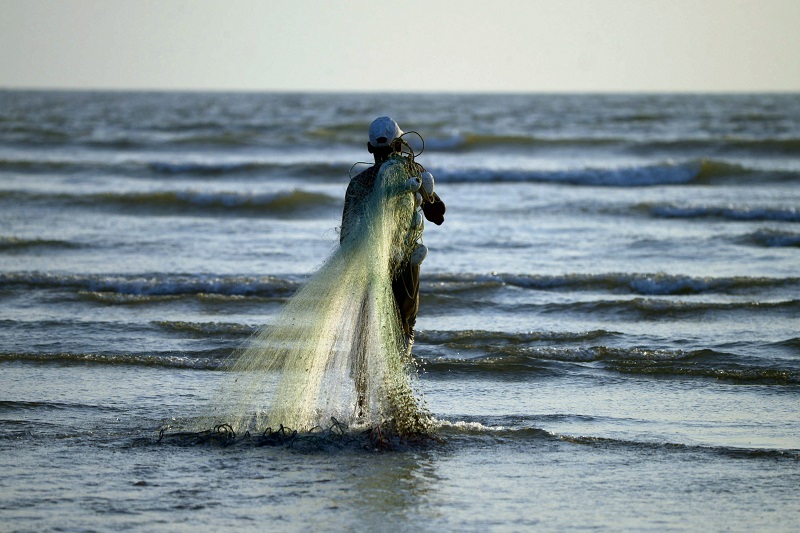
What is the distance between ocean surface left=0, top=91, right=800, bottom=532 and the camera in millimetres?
5309

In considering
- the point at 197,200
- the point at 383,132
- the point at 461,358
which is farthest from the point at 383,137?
the point at 197,200

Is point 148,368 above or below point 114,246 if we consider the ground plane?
below

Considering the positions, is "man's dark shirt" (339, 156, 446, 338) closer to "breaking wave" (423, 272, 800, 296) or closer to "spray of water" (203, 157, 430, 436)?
"spray of water" (203, 157, 430, 436)

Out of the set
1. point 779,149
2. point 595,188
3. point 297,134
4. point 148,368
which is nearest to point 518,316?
point 148,368

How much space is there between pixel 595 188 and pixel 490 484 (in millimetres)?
19032

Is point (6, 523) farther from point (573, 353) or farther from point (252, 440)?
point (573, 353)

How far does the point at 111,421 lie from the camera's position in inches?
267

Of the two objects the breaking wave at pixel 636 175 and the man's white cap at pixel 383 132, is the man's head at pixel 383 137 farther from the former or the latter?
the breaking wave at pixel 636 175

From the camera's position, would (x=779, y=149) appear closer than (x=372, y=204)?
No

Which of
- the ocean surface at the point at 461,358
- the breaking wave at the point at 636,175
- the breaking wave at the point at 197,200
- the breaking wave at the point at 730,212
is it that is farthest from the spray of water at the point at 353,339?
the breaking wave at the point at 636,175

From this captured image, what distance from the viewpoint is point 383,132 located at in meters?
6.16

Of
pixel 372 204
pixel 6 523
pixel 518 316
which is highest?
pixel 372 204

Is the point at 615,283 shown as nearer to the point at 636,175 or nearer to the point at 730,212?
the point at 730,212

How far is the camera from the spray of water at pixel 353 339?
612 cm
